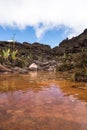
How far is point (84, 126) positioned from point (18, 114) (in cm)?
184

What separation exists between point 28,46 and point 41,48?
5378mm

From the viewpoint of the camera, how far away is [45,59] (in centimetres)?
5266

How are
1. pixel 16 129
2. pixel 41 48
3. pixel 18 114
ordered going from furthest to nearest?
pixel 41 48, pixel 18 114, pixel 16 129

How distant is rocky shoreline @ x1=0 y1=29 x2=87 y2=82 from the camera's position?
21.8 meters

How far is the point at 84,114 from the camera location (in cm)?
605

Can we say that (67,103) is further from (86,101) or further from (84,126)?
(84,126)

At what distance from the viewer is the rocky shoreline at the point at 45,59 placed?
2176 centimetres

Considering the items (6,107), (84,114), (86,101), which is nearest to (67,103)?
(86,101)

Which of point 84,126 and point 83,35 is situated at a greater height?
point 83,35

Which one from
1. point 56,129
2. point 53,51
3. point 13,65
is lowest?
point 56,129

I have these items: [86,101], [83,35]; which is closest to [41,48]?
[83,35]

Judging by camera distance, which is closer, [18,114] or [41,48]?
[18,114]

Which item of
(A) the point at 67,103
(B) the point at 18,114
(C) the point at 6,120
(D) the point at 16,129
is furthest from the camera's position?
(A) the point at 67,103

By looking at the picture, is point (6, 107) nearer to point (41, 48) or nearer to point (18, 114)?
point (18, 114)
